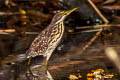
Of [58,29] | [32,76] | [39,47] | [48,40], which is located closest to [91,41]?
[58,29]

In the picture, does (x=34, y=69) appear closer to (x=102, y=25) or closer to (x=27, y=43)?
(x=27, y=43)

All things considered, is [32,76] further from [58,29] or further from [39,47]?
[58,29]

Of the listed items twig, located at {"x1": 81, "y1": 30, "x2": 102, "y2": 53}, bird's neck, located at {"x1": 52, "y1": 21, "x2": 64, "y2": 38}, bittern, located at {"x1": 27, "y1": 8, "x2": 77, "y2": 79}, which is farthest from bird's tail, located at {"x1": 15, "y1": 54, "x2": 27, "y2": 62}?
twig, located at {"x1": 81, "y1": 30, "x2": 102, "y2": 53}

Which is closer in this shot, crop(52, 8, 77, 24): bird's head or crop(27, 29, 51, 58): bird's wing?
crop(27, 29, 51, 58): bird's wing

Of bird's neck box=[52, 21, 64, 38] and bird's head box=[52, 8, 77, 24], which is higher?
bird's head box=[52, 8, 77, 24]

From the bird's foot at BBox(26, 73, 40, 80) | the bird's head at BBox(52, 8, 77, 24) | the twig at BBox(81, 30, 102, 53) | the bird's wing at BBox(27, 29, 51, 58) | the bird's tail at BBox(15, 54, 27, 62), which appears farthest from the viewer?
the twig at BBox(81, 30, 102, 53)

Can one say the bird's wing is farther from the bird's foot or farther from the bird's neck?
the bird's foot

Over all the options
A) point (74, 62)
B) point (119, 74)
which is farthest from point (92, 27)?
point (119, 74)

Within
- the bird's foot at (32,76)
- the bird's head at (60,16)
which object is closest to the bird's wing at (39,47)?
the bird's head at (60,16)

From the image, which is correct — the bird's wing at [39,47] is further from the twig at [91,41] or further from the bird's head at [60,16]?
the twig at [91,41]

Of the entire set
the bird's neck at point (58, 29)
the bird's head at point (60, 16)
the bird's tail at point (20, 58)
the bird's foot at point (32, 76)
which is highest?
the bird's head at point (60, 16)

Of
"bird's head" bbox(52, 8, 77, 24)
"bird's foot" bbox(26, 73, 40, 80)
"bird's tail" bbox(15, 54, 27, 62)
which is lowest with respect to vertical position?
"bird's foot" bbox(26, 73, 40, 80)
